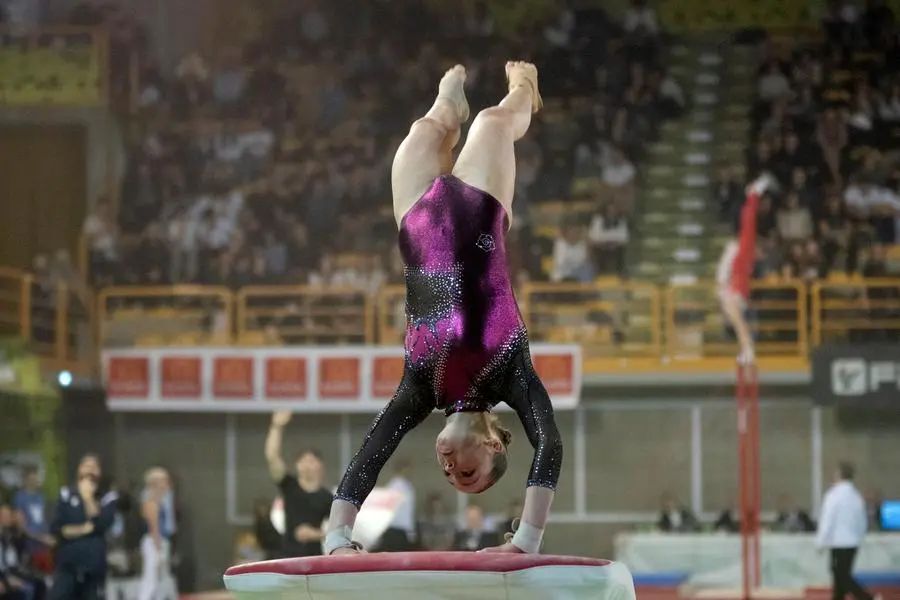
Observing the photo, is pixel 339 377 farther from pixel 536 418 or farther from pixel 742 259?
pixel 536 418

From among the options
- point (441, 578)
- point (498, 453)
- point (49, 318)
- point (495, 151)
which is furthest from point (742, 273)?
point (441, 578)

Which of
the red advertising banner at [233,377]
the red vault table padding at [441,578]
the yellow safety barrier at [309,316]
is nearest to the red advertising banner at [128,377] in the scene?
the red advertising banner at [233,377]

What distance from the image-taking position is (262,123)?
1422cm

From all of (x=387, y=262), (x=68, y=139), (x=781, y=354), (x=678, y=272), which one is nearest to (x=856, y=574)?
(x=781, y=354)

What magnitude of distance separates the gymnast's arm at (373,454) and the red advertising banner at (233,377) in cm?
850

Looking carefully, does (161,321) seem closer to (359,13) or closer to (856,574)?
(359,13)

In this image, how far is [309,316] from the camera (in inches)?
531

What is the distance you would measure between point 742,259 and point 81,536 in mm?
5387

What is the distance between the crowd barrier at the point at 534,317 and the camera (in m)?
13.0

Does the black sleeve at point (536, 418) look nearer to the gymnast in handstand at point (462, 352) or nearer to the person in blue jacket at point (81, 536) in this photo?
the gymnast in handstand at point (462, 352)

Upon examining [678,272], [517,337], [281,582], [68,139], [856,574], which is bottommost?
[856,574]

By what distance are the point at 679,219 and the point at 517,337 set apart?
34.0 feet

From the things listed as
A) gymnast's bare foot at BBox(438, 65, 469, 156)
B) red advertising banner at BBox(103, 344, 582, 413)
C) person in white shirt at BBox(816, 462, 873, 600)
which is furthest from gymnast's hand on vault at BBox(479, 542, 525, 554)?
red advertising banner at BBox(103, 344, 582, 413)

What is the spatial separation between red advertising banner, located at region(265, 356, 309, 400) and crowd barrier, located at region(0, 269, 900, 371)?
2.44 ft
